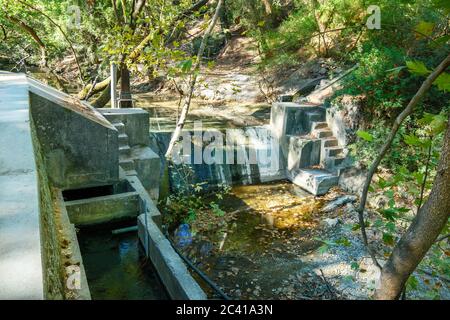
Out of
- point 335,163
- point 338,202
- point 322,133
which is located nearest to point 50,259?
point 338,202

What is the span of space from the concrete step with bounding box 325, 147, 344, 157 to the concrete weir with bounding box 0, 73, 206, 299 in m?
5.78

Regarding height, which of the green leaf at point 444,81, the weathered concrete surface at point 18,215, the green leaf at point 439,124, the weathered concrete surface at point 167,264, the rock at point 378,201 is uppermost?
the green leaf at point 444,81

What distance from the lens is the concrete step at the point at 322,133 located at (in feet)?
37.0

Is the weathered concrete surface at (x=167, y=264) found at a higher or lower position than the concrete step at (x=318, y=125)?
lower

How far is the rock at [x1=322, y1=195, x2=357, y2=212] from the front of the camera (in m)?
9.27

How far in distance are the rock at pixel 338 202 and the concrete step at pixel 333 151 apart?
5.82ft

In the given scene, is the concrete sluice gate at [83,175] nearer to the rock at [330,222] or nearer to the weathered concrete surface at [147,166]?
the weathered concrete surface at [147,166]

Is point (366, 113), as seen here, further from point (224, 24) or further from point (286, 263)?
point (224, 24)

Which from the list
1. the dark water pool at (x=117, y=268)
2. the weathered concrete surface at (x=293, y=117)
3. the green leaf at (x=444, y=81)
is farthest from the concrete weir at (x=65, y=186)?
the weathered concrete surface at (x=293, y=117)

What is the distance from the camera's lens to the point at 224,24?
2364 centimetres

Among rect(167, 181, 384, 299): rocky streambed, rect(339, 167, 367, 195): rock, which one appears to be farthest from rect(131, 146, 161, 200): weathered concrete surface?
rect(339, 167, 367, 195): rock

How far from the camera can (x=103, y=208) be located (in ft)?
17.8
